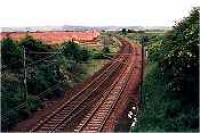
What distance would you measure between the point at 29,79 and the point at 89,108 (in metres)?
6.07


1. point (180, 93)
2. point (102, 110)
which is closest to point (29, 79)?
point (102, 110)

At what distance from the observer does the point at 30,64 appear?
36594 millimetres

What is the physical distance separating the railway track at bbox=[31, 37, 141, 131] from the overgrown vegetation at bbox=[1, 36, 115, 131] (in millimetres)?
1624

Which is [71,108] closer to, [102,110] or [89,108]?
[89,108]

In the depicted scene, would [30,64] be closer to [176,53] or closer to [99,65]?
[176,53]

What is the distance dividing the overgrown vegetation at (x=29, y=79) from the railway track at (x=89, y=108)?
5.33 ft

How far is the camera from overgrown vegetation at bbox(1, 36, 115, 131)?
3012 cm

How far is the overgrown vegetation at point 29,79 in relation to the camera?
30.1 meters

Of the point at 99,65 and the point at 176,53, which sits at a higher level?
the point at 176,53

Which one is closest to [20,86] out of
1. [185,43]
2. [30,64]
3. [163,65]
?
[30,64]

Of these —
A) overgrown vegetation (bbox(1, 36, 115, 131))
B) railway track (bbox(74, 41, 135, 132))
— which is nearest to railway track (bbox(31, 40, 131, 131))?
railway track (bbox(74, 41, 135, 132))

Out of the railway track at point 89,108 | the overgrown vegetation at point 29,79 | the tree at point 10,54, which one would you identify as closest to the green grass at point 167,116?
the railway track at point 89,108

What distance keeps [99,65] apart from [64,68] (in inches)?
672

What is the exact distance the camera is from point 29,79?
36.7 metres
